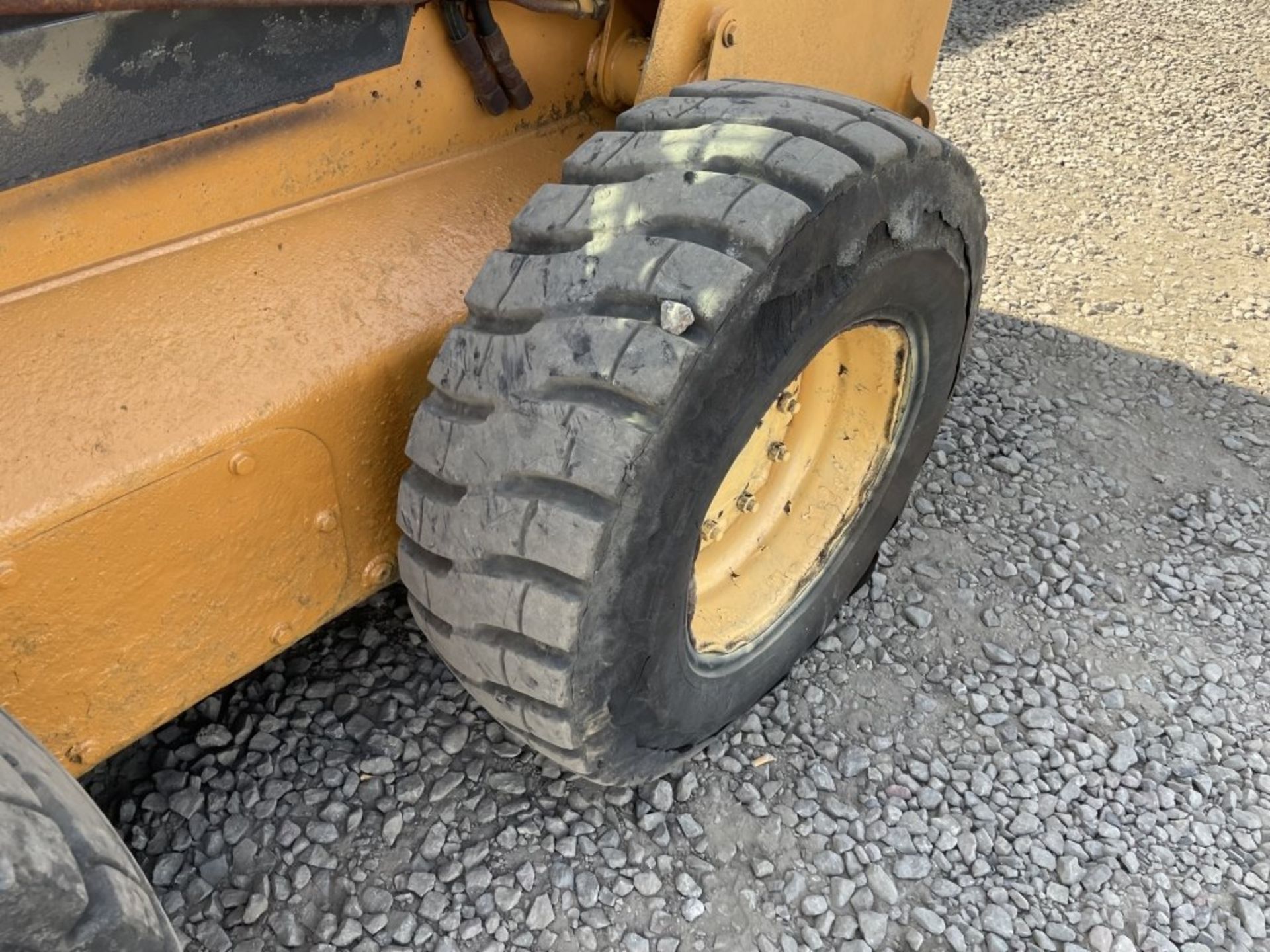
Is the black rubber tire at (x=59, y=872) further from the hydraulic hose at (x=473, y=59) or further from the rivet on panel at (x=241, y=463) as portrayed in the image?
the hydraulic hose at (x=473, y=59)

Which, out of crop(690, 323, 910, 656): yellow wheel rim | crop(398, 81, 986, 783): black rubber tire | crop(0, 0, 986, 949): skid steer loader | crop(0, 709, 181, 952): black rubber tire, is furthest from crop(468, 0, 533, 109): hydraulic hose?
crop(0, 709, 181, 952): black rubber tire

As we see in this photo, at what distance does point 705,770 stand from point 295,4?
145 cm

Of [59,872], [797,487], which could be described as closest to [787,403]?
[797,487]

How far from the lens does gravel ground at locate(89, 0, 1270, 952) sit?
1.95m

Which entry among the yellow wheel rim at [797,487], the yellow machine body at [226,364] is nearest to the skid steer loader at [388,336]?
the yellow machine body at [226,364]

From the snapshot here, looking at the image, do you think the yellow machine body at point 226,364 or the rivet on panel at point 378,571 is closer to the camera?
the yellow machine body at point 226,364

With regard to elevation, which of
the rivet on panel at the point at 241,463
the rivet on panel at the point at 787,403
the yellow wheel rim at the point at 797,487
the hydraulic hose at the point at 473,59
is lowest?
the yellow wheel rim at the point at 797,487

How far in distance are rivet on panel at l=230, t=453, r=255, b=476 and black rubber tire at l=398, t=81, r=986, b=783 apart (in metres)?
0.23

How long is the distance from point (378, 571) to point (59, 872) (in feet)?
2.38

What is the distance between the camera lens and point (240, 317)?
57.8 inches

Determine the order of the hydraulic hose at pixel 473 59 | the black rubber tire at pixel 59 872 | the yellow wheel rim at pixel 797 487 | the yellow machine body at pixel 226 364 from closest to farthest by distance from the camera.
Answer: the black rubber tire at pixel 59 872 → the yellow machine body at pixel 226 364 → the hydraulic hose at pixel 473 59 → the yellow wheel rim at pixel 797 487

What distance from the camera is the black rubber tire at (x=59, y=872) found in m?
1.03

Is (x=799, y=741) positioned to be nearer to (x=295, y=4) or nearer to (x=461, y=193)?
(x=461, y=193)

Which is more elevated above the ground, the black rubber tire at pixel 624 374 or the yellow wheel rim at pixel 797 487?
the black rubber tire at pixel 624 374
